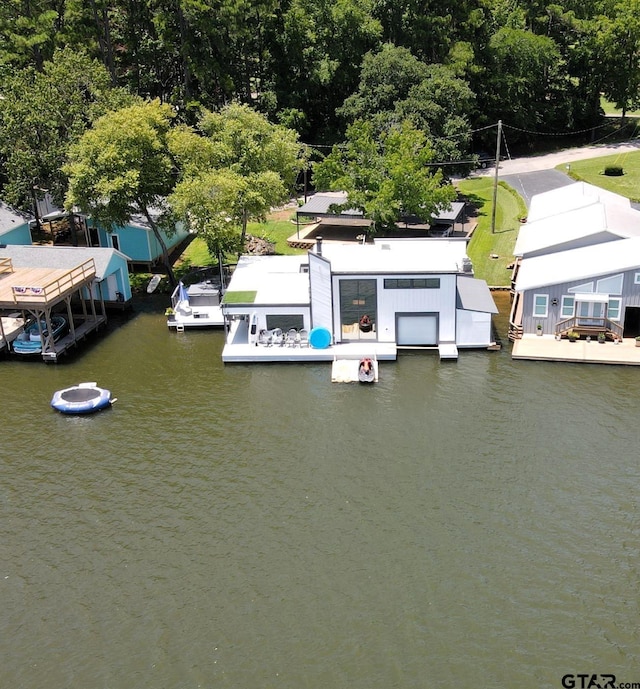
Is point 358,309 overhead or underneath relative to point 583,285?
underneath

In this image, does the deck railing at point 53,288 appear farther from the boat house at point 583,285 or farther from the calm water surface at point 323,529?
Result: the boat house at point 583,285

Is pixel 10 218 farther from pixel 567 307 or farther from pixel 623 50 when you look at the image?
pixel 623 50

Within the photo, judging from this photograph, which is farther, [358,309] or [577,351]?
[358,309]

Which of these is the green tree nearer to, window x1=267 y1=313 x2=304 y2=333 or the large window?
the large window

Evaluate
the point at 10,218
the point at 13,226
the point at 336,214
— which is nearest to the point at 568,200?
the point at 336,214

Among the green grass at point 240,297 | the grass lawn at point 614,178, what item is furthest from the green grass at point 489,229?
the green grass at point 240,297

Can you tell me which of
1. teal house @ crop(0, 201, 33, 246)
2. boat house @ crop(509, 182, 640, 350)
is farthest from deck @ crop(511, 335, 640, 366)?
teal house @ crop(0, 201, 33, 246)

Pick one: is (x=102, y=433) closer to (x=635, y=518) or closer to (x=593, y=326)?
(x=635, y=518)
